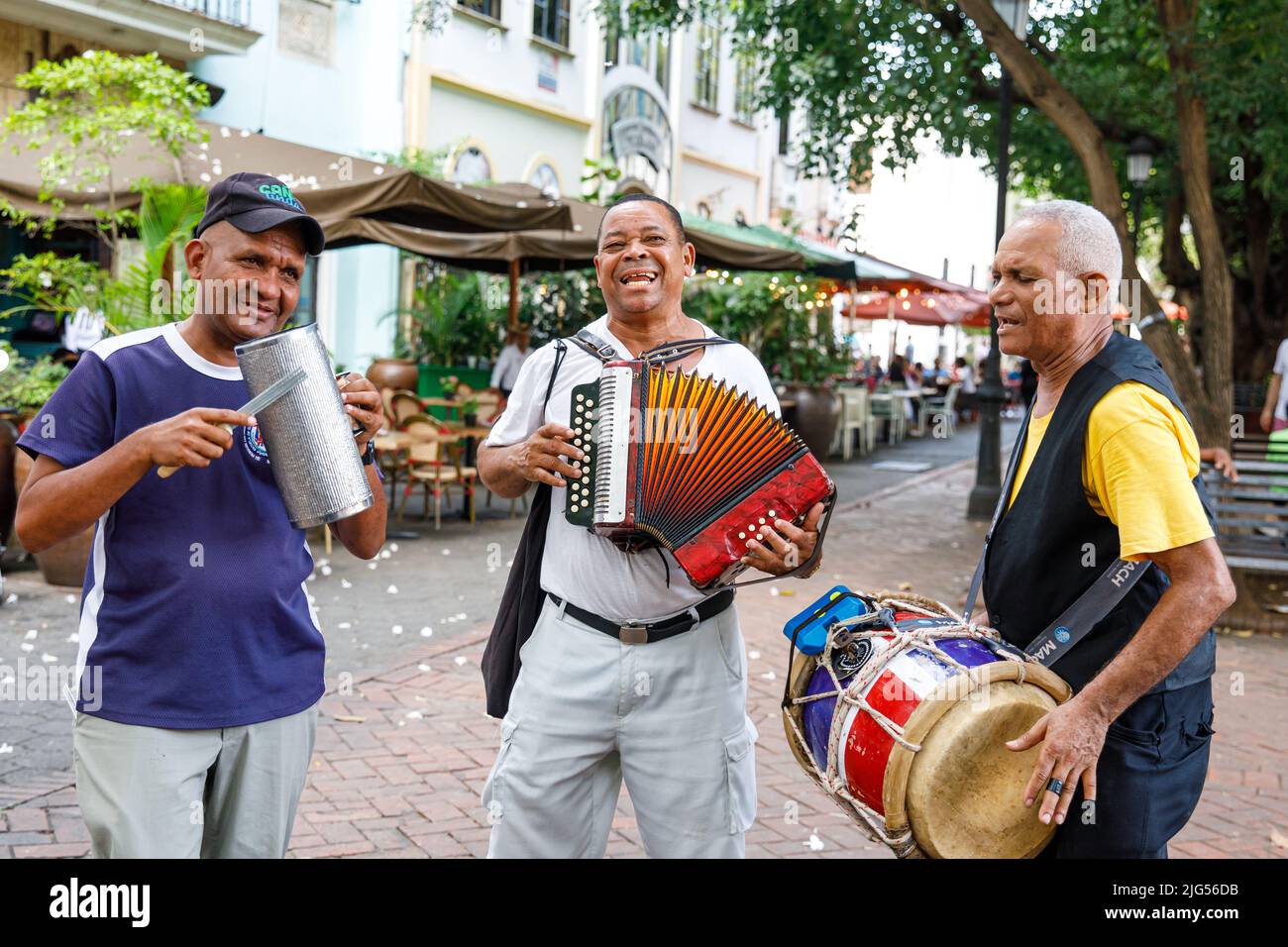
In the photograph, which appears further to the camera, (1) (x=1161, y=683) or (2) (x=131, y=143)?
(2) (x=131, y=143)

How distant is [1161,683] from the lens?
98.1 inches

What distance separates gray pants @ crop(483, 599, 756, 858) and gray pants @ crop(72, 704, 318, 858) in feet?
1.83

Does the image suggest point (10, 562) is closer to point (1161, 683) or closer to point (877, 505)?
point (1161, 683)

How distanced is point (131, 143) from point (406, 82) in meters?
9.98

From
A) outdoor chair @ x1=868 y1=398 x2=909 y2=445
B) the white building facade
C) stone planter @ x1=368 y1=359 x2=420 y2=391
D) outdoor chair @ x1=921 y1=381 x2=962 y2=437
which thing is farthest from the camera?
outdoor chair @ x1=921 y1=381 x2=962 y2=437

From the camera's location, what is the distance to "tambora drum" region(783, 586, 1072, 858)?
2.45 meters

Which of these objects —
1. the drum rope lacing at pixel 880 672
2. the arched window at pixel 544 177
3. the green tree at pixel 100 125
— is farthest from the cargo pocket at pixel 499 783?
the arched window at pixel 544 177

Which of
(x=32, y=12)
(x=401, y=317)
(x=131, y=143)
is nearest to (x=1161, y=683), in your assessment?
(x=131, y=143)

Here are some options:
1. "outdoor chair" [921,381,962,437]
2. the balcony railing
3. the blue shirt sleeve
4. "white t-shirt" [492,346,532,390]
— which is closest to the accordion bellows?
the blue shirt sleeve

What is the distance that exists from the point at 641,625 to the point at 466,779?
237 centimetres

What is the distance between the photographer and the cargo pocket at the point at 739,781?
2.85m

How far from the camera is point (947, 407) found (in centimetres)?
2741

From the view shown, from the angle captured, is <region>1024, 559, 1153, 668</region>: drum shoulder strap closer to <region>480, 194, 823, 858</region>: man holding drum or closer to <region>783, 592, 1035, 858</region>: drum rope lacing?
<region>783, 592, 1035, 858</region>: drum rope lacing
